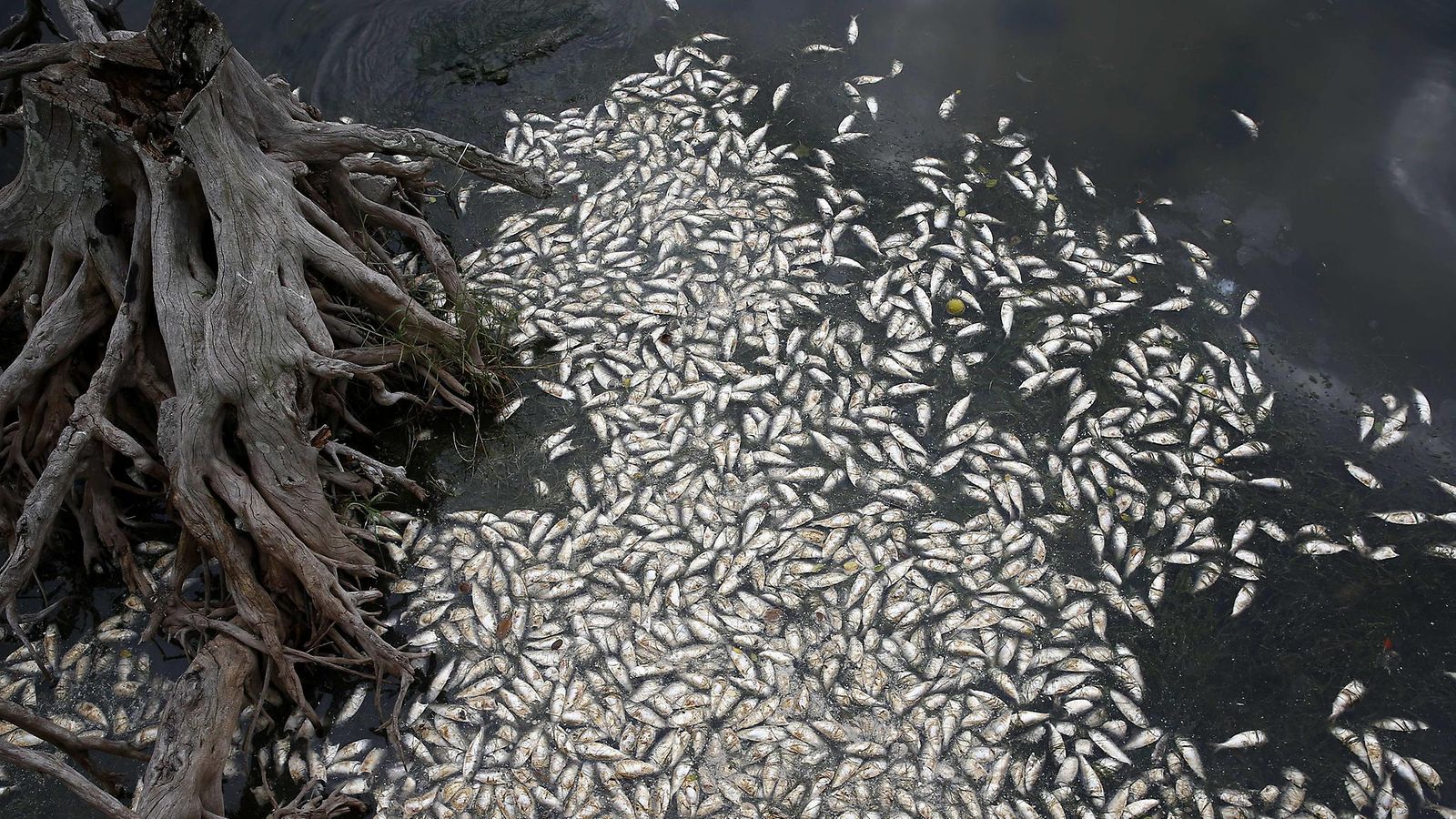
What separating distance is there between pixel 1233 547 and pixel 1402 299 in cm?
294

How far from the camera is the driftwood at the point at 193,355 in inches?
196

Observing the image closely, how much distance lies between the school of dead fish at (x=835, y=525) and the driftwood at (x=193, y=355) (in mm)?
566

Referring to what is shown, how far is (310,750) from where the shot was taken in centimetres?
521

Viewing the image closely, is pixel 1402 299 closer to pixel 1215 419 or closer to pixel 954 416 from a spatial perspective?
pixel 1215 419

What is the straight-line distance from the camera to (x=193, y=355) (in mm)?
5121

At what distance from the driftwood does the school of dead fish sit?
1.86 ft

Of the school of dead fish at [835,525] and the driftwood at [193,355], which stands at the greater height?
the driftwood at [193,355]

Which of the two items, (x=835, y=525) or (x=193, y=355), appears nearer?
(x=193, y=355)

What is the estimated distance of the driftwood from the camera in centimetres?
497

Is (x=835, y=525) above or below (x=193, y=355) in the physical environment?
below

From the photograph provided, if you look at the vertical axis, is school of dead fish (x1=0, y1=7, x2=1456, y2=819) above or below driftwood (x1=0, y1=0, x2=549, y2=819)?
below

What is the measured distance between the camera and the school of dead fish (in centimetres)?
507

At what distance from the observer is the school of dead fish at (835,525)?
199 inches

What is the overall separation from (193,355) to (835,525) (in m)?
3.77
